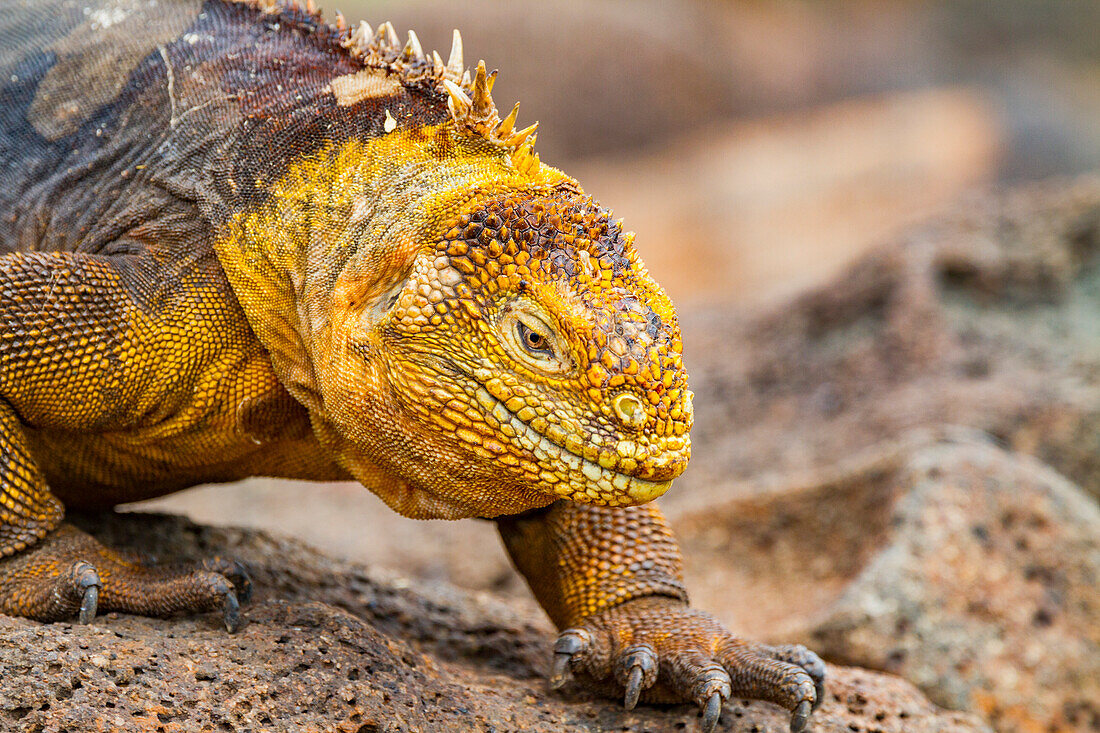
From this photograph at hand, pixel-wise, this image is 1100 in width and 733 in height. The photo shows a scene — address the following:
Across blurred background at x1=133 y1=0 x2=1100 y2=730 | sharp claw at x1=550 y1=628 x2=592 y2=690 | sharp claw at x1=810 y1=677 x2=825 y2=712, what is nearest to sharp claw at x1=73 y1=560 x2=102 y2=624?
sharp claw at x1=550 y1=628 x2=592 y2=690

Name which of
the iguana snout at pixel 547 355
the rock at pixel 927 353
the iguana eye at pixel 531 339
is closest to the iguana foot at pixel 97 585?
the iguana snout at pixel 547 355

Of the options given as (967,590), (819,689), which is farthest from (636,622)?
(967,590)

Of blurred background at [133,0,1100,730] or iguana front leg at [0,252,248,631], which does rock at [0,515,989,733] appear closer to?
iguana front leg at [0,252,248,631]

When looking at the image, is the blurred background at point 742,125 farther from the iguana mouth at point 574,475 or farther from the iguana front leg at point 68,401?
the iguana mouth at point 574,475

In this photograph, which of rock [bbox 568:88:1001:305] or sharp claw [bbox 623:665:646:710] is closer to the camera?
sharp claw [bbox 623:665:646:710]

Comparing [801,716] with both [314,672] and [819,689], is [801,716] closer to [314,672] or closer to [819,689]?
[819,689]

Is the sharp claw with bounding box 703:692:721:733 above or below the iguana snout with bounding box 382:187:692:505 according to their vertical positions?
below
